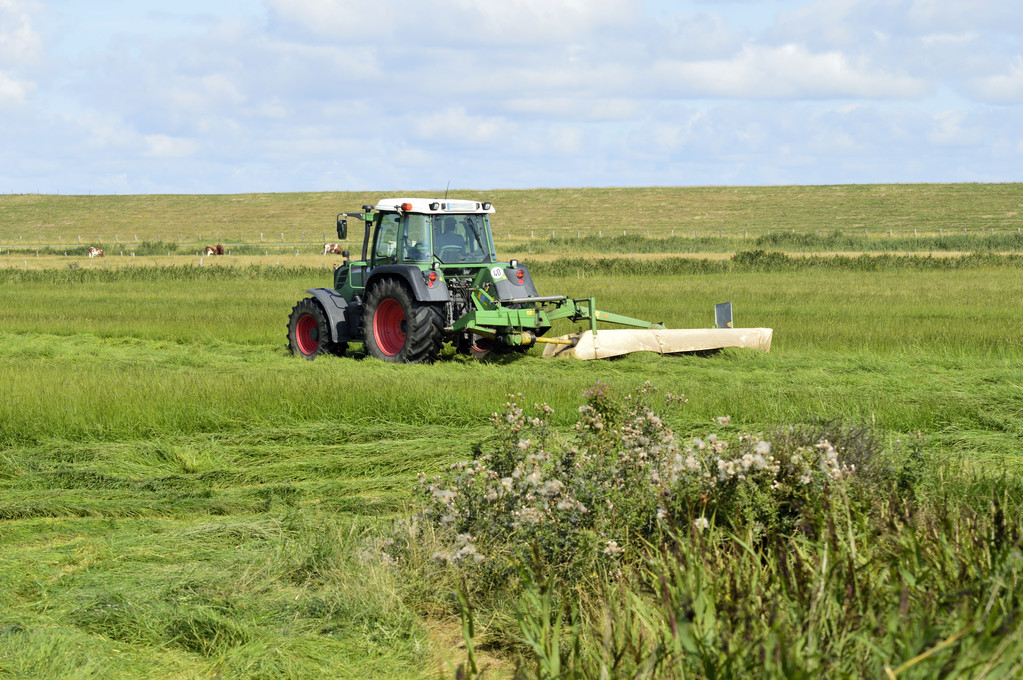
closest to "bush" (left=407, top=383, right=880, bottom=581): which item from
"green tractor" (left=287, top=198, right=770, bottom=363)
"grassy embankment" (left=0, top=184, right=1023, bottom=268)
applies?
"green tractor" (left=287, top=198, right=770, bottom=363)

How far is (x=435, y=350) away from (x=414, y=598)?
7915 millimetres

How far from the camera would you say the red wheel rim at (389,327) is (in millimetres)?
13133

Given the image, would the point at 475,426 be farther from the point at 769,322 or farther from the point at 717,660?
the point at 769,322

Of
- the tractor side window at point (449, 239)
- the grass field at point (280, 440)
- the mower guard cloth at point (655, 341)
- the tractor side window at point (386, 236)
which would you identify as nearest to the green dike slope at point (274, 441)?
the grass field at point (280, 440)

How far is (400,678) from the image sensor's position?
4141 mm

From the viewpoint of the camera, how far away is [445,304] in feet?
42.4

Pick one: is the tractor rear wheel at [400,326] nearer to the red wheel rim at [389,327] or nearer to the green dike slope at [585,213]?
the red wheel rim at [389,327]

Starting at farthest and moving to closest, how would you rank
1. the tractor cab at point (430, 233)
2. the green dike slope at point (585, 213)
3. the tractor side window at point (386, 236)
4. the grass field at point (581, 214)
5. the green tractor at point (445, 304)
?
1. the green dike slope at point (585, 213)
2. the grass field at point (581, 214)
3. the tractor side window at point (386, 236)
4. the tractor cab at point (430, 233)
5. the green tractor at point (445, 304)

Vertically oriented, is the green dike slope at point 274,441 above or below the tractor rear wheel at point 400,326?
below

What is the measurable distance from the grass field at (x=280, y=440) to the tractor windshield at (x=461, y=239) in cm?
141

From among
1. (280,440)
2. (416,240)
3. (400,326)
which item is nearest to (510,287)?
(416,240)

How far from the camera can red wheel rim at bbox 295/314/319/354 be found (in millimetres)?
14328

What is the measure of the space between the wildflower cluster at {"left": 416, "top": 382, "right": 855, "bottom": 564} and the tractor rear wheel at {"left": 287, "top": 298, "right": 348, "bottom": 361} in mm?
8637

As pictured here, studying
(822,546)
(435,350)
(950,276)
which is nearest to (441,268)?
(435,350)
